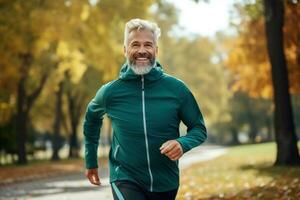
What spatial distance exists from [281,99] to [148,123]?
16.3m

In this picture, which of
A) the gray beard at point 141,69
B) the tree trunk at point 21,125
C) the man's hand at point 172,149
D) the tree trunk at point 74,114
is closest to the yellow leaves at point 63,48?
the tree trunk at point 21,125

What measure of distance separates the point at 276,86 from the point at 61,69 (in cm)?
1788

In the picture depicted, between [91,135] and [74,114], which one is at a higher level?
[91,135]

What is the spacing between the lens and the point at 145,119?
4.42 m

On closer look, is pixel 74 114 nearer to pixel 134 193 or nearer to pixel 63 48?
pixel 63 48

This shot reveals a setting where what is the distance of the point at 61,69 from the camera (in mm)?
35875

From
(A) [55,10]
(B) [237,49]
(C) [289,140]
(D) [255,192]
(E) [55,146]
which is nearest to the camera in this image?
(D) [255,192]

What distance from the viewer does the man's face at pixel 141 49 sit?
178 inches

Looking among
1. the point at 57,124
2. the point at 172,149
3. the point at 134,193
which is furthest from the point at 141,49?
the point at 57,124

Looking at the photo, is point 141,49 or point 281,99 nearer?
point 141,49

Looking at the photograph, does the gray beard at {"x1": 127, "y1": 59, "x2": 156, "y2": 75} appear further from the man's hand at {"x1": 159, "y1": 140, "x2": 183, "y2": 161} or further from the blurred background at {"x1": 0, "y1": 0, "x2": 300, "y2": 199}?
the blurred background at {"x1": 0, "y1": 0, "x2": 300, "y2": 199}

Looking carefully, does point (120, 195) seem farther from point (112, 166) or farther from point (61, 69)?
point (61, 69)

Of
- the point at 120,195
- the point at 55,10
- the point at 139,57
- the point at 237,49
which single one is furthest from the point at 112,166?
the point at 237,49

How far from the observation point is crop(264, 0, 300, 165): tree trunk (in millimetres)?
20078
